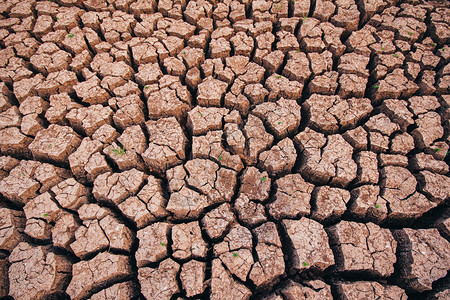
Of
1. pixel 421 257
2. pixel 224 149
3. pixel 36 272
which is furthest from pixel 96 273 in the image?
pixel 421 257

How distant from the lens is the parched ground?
193 centimetres

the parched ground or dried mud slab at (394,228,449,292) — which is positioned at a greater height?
the parched ground

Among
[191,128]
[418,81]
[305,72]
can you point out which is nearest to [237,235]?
[191,128]

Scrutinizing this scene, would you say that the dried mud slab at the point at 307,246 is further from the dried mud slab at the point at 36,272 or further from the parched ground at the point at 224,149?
the dried mud slab at the point at 36,272

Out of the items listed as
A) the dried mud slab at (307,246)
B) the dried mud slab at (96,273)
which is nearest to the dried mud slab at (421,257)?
the dried mud slab at (307,246)

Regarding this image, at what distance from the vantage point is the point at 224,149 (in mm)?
2484

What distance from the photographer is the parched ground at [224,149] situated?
1934 mm

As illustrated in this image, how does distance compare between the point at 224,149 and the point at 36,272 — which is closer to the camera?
the point at 36,272

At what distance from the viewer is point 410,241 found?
6.64 ft

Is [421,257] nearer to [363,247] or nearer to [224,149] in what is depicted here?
[363,247]

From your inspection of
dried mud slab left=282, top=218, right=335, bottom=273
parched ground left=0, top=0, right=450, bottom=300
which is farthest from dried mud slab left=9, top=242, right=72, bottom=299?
dried mud slab left=282, top=218, right=335, bottom=273

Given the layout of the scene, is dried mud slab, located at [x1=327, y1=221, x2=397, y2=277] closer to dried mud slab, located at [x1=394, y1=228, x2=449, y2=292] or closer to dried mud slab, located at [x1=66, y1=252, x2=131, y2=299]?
dried mud slab, located at [x1=394, y1=228, x2=449, y2=292]

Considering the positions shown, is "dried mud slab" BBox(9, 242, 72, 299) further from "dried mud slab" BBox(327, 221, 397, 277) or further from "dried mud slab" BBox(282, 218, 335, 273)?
"dried mud slab" BBox(327, 221, 397, 277)

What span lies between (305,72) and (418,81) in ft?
4.28
